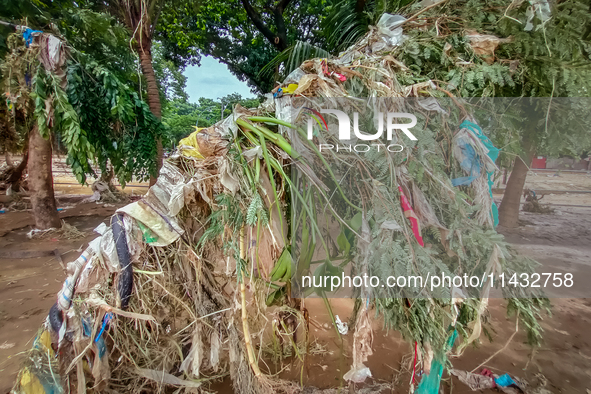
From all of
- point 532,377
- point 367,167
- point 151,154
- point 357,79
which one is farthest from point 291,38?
point 532,377

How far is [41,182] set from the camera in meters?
5.07

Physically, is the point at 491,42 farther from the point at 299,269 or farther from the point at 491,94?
the point at 299,269

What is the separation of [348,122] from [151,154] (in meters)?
3.23

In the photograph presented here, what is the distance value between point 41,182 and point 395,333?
252 inches

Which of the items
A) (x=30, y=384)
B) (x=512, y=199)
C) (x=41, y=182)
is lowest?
(x=30, y=384)

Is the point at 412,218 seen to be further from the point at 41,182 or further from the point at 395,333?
the point at 41,182

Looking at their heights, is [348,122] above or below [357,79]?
below

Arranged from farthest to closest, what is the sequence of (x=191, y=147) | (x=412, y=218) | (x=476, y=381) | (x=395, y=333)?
1. (x=395, y=333)
2. (x=476, y=381)
3. (x=191, y=147)
4. (x=412, y=218)

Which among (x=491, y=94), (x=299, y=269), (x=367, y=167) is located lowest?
(x=299, y=269)

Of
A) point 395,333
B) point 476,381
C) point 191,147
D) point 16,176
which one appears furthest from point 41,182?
point 476,381

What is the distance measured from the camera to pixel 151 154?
148 inches

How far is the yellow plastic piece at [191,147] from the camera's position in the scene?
1595 millimetres

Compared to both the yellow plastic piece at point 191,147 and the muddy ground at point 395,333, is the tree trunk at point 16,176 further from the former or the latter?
the yellow plastic piece at point 191,147

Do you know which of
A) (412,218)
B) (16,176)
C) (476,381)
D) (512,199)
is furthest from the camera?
(16,176)
